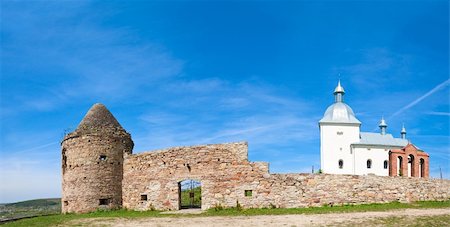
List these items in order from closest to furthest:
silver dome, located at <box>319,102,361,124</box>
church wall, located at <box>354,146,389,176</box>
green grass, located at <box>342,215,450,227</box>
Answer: green grass, located at <box>342,215,450,227</box> < church wall, located at <box>354,146,389,176</box> < silver dome, located at <box>319,102,361,124</box>

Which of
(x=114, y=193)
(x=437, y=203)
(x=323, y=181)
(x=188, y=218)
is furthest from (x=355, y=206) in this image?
(x=114, y=193)

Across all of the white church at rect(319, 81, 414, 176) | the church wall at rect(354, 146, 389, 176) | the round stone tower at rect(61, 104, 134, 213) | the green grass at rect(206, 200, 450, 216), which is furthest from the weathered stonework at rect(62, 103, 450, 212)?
the white church at rect(319, 81, 414, 176)

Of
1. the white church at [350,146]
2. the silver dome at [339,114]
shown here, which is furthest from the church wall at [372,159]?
the silver dome at [339,114]

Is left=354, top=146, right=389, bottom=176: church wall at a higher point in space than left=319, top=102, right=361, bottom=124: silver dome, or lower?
lower

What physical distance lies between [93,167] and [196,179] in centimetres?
617

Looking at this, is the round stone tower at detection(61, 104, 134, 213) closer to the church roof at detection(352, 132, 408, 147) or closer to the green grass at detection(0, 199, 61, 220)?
the green grass at detection(0, 199, 61, 220)

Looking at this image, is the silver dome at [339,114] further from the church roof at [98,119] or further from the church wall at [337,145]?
the church roof at [98,119]

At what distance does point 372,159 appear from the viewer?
5234 centimetres

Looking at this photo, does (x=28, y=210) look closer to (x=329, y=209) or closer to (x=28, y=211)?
(x=28, y=211)

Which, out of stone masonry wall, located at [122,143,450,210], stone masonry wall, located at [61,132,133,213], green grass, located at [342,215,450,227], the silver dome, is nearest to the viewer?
green grass, located at [342,215,450,227]

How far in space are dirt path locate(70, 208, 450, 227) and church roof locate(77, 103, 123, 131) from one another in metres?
7.34

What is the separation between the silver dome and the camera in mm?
53844

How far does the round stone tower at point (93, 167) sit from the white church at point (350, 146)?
33.9 meters

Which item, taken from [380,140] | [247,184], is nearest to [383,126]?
[380,140]
